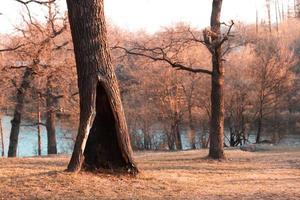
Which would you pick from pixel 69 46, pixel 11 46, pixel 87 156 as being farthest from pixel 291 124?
pixel 87 156

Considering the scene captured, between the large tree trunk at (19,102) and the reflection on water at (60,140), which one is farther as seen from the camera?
the reflection on water at (60,140)

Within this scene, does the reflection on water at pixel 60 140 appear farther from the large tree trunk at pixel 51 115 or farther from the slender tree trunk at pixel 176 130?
the large tree trunk at pixel 51 115

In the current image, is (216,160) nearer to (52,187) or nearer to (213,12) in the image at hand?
(213,12)

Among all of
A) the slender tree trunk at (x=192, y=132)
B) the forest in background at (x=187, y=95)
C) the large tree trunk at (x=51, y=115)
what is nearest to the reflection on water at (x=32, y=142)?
the forest in background at (x=187, y=95)

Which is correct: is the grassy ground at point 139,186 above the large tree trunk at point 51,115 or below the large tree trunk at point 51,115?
below

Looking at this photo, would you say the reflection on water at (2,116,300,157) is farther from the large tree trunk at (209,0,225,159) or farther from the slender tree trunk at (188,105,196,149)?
the large tree trunk at (209,0,225,159)

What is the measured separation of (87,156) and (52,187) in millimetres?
1881

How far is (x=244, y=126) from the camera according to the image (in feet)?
150

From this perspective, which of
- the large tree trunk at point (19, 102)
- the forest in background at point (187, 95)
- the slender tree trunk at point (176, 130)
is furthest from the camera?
the slender tree trunk at point (176, 130)

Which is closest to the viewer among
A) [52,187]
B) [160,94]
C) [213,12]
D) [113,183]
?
[52,187]

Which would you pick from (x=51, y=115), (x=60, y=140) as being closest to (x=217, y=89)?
(x=51, y=115)

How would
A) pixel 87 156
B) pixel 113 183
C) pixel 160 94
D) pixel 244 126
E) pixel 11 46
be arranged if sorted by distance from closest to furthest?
1. pixel 113 183
2. pixel 87 156
3. pixel 11 46
4. pixel 160 94
5. pixel 244 126

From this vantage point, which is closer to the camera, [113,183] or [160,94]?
[113,183]

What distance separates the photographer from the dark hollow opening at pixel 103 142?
10.6 metres
